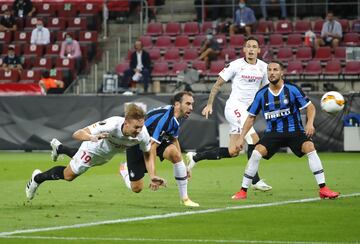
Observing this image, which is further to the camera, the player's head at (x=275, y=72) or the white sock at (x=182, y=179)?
the player's head at (x=275, y=72)

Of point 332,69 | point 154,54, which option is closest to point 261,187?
point 332,69

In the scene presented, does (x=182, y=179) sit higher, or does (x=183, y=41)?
(x=182, y=179)

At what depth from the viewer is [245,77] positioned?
16.2 meters

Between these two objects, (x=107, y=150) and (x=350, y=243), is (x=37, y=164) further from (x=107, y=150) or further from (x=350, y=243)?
(x=350, y=243)

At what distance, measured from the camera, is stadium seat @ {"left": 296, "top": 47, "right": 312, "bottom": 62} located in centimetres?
3073

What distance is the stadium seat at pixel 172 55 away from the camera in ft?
104

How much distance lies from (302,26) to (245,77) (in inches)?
633

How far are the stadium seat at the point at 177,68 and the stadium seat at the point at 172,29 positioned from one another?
2249 mm

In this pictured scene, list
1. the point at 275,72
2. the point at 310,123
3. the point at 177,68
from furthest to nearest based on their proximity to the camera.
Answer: the point at 177,68 < the point at 275,72 < the point at 310,123

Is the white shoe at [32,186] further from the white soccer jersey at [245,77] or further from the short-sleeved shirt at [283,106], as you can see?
the white soccer jersey at [245,77]

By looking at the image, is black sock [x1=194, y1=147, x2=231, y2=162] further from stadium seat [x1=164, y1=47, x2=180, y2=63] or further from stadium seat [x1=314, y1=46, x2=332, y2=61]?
stadium seat [x1=164, y1=47, x2=180, y2=63]

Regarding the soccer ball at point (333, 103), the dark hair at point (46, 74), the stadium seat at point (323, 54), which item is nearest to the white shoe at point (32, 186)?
the soccer ball at point (333, 103)

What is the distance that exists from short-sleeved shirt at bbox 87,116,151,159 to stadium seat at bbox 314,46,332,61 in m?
18.4

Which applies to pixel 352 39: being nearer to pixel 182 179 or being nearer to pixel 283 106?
pixel 283 106
